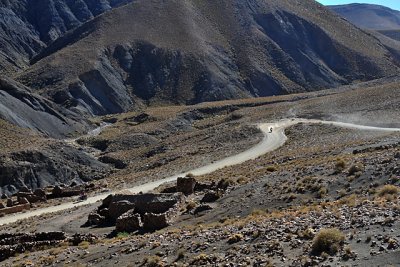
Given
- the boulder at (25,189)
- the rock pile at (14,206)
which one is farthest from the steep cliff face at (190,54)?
the rock pile at (14,206)

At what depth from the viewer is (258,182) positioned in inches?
979

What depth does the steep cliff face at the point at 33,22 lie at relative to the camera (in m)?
137

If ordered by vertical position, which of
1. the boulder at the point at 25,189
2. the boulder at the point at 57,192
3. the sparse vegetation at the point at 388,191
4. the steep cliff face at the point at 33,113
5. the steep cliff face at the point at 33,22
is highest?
the steep cliff face at the point at 33,22

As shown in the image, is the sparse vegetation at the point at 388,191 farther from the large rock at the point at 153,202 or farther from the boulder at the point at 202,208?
the large rock at the point at 153,202

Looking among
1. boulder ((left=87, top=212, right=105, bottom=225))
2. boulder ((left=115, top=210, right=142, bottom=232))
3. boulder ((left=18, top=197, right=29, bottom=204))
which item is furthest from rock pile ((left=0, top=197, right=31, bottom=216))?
boulder ((left=115, top=210, right=142, bottom=232))

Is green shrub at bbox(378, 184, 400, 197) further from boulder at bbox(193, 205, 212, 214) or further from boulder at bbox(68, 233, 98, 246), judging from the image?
boulder at bbox(68, 233, 98, 246)

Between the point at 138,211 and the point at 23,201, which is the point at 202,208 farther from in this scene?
the point at 23,201

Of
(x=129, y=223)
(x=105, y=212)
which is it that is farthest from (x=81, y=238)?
(x=105, y=212)

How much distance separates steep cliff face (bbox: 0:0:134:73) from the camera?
13700 centimetres

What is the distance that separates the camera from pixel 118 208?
25500 mm

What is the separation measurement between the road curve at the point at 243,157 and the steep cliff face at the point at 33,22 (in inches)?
3078

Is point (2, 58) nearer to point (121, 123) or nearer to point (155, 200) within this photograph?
point (121, 123)

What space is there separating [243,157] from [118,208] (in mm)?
24494

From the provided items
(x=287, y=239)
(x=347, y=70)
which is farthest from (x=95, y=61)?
(x=287, y=239)
